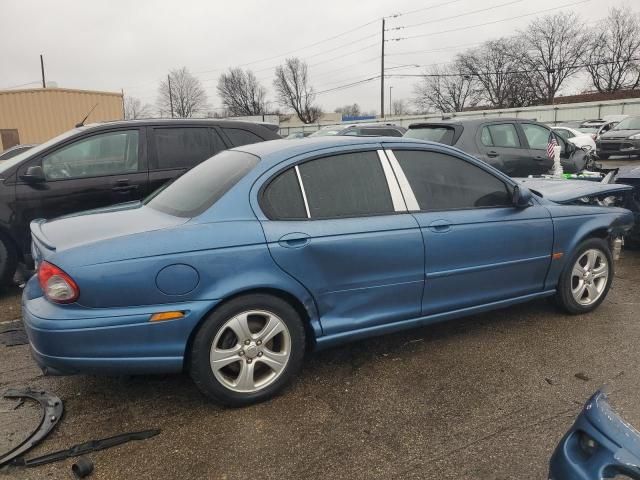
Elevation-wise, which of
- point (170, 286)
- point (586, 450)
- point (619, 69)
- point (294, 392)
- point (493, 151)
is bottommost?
point (294, 392)

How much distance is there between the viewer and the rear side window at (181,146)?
5375mm

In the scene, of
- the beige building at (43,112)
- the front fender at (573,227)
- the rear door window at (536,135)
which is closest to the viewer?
the front fender at (573,227)

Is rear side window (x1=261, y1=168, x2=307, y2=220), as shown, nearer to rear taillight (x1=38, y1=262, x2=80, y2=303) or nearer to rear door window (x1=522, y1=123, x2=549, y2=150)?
rear taillight (x1=38, y1=262, x2=80, y2=303)

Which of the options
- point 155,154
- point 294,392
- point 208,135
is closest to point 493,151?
point 208,135

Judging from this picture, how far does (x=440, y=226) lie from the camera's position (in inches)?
Result: 135

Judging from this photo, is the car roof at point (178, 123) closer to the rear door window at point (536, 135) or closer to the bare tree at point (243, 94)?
the rear door window at point (536, 135)

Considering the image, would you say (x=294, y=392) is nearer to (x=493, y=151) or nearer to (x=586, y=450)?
(x=586, y=450)

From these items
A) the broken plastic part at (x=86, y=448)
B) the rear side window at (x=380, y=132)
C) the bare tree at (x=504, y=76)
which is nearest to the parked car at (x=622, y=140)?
the rear side window at (x=380, y=132)

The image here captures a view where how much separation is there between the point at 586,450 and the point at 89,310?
2225 mm

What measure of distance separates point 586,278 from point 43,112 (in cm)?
2127

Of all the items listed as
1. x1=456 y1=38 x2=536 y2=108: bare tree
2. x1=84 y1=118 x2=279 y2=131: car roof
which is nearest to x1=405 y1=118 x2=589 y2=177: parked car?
x1=84 y1=118 x2=279 y2=131: car roof

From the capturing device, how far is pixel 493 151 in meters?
7.54

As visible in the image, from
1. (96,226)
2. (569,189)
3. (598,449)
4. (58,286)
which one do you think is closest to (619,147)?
(569,189)

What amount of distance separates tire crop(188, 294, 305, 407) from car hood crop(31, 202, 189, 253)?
61cm
